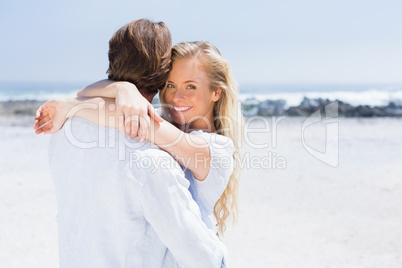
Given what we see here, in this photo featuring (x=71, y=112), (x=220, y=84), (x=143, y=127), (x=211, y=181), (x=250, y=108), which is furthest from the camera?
(x=250, y=108)

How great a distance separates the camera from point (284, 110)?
1595 cm

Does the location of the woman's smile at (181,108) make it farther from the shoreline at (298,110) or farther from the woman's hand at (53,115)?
the shoreline at (298,110)

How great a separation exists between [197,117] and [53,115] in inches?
36.3

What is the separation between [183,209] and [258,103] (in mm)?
16328

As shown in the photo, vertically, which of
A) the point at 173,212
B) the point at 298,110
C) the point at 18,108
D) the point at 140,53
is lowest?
the point at 173,212

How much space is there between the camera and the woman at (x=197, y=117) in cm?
147

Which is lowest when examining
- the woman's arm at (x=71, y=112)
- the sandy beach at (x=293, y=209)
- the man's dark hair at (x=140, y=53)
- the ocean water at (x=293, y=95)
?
the sandy beach at (x=293, y=209)

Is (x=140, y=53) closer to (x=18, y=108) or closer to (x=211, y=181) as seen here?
(x=211, y=181)

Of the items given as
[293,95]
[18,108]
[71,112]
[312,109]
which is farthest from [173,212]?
[293,95]

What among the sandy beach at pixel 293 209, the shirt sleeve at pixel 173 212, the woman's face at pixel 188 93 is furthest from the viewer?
the sandy beach at pixel 293 209

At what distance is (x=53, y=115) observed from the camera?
1532mm

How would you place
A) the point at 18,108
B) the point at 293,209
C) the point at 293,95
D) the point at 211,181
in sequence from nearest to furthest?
the point at 211,181
the point at 293,209
the point at 18,108
the point at 293,95

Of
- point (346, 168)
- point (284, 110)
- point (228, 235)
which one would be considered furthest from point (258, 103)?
point (228, 235)

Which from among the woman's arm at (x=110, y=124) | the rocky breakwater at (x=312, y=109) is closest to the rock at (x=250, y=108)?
the rocky breakwater at (x=312, y=109)
